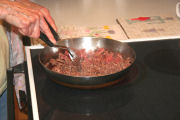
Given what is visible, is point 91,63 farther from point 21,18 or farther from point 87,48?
point 21,18

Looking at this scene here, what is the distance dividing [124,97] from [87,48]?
0.32 m

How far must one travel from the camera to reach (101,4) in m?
2.18

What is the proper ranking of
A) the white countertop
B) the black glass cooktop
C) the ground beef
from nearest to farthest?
the black glass cooktop
the ground beef
the white countertop

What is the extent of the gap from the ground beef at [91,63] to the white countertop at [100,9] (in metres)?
0.84

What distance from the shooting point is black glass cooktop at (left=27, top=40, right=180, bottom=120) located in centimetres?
69

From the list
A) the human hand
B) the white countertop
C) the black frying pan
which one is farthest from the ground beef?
the white countertop

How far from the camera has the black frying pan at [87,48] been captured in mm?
742

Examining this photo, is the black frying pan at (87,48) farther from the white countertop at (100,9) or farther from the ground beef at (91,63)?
the white countertop at (100,9)

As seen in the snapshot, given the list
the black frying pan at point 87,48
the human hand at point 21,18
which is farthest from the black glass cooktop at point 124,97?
the human hand at point 21,18

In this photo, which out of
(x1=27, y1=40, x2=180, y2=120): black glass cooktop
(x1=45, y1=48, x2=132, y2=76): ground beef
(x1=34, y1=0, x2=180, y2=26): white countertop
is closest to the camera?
(x1=27, y1=40, x2=180, y2=120): black glass cooktop

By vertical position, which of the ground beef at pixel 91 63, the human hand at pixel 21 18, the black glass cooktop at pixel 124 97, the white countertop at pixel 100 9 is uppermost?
the white countertop at pixel 100 9

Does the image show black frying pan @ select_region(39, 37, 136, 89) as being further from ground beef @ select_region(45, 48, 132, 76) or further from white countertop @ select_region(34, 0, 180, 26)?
white countertop @ select_region(34, 0, 180, 26)

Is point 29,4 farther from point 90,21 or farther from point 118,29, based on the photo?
point 90,21

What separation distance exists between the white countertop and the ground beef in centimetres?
84
